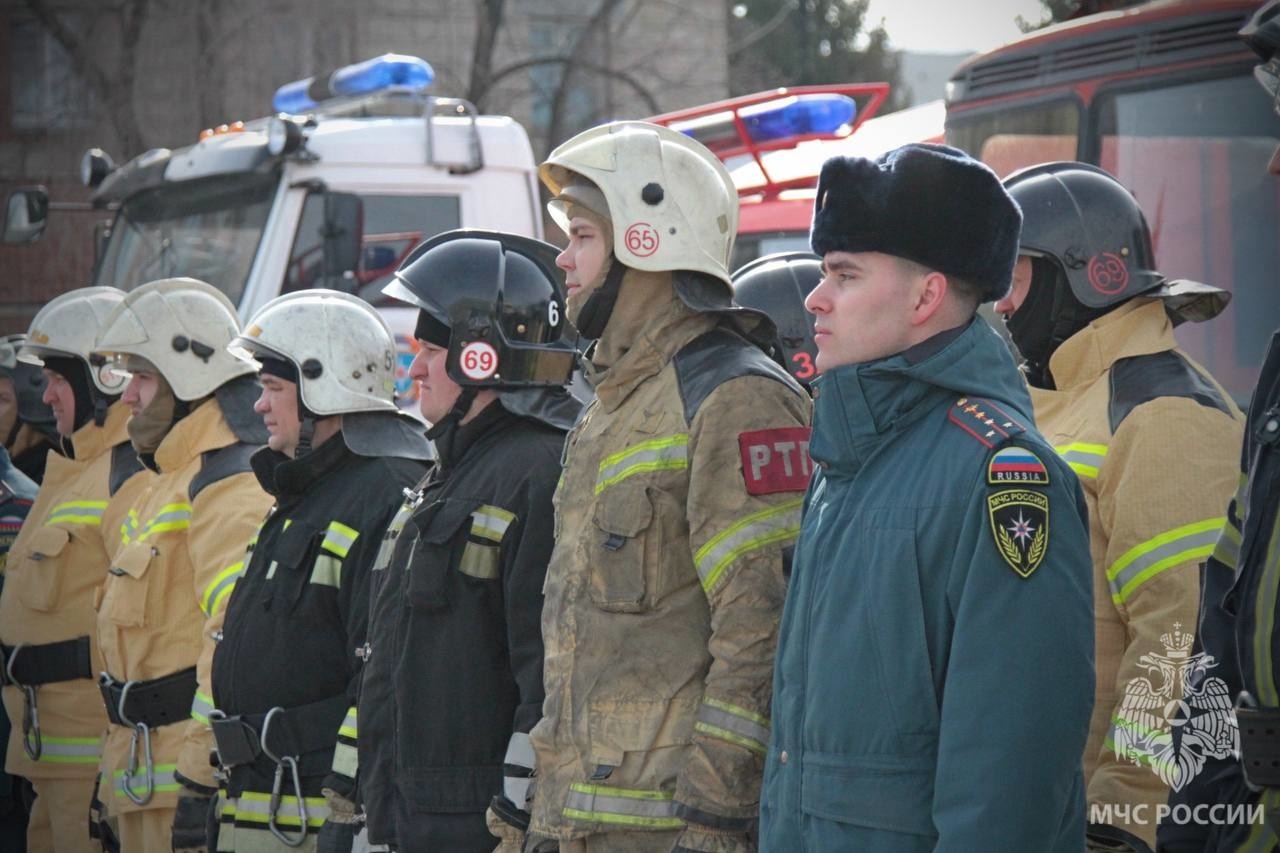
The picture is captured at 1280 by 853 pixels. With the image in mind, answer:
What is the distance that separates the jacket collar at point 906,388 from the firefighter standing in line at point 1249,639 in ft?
1.40

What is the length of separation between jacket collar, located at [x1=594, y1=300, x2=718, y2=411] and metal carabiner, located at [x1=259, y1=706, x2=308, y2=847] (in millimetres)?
1806

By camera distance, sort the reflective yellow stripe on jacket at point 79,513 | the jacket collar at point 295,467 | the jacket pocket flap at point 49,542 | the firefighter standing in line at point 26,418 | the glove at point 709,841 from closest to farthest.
Result: 1. the glove at point 709,841
2. the jacket collar at point 295,467
3. the jacket pocket flap at point 49,542
4. the reflective yellow stripe on jacket at point 79,513
5. the firefighter standing in line at point 26,418

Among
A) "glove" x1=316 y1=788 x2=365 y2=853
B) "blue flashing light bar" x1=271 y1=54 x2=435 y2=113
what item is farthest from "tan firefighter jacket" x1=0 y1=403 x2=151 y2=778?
"blue flashing light bar" x1=271 y1=54 x2=435 y2=113

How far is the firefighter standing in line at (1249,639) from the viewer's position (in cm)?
273

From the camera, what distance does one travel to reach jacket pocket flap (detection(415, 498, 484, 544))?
165 inches

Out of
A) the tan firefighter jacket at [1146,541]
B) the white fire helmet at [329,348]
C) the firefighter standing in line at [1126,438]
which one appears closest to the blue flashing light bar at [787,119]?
the white fire helmet at [329,348]

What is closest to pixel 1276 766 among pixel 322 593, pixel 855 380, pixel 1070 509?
pixel 1070 509

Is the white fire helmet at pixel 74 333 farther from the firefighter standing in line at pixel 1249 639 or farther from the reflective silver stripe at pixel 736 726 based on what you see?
the firefighter standing in line at pixel 1249 639

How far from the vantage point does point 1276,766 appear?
2699 mm

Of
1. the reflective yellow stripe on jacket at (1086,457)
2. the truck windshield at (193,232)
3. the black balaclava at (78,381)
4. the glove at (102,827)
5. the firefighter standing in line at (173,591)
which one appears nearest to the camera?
the reflective yellow stripe on jacket at (1086,457)

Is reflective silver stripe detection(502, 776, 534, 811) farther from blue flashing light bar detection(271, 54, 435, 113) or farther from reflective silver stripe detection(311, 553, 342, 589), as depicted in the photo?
blue flashing light bar detection(271, 54, 435, 113)

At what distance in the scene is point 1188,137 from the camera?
717 centimetres

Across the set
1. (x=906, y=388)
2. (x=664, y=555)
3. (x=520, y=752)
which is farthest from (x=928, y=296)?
(x=520, y=752)

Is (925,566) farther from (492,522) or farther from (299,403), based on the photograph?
(299,403)
